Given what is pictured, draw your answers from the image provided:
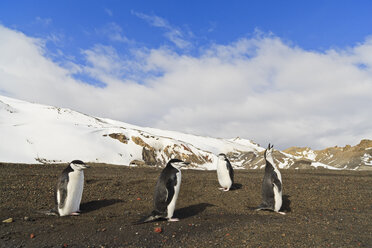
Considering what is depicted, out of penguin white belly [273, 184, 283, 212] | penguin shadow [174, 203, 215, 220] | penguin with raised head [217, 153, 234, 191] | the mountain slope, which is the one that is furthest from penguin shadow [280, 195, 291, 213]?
the mountain slope

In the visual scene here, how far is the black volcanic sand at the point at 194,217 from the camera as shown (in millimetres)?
5047

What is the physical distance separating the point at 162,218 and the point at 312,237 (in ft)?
10.2

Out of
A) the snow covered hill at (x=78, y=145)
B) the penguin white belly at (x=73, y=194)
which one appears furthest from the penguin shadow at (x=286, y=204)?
the snow covered hill at (x=78, y=145)

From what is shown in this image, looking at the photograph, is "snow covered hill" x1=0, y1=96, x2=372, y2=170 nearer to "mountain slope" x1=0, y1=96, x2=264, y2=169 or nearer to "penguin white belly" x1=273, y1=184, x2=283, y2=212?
"mountain slope" x1=0, y1=96, x2=264, y2=169

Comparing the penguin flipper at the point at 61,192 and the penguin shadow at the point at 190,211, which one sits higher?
the penguin flipper at the point at 61,192

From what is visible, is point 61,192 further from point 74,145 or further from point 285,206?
Answer: point 74,145

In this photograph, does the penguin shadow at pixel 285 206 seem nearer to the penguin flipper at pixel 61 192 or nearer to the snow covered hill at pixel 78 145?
the penguin flipper at pixel 61 192

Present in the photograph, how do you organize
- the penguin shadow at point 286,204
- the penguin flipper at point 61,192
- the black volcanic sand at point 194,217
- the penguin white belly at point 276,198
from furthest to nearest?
the penguin shadow at point 286,204, the penguin white belly at point 276,198, the penguin flipper at point 61,192, the black volcanic sand at point 194,217

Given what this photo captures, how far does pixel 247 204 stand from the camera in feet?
27.1

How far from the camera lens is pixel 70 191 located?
6742 millimetres

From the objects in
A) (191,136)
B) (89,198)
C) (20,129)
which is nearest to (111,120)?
(191,136)

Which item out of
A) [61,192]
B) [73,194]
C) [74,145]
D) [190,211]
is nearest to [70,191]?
[73,194]

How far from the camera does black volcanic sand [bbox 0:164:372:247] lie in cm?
505

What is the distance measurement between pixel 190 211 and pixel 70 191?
3.06 m
